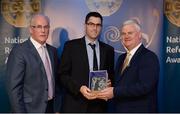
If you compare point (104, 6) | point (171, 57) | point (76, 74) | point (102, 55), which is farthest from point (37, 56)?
point (171, 57)

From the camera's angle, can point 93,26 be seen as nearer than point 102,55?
Yes

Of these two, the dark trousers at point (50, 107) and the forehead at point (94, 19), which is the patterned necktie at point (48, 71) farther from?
the forehead at point (94, 19)

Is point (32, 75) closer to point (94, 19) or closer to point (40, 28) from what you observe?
point (40, 28)

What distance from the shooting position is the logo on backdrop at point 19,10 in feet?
15.8

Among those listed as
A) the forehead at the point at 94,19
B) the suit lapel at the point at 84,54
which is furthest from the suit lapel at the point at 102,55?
the forehead at the point at 94,19

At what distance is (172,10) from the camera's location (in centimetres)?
491

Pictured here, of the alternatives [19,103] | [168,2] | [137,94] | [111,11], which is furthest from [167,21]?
[19,103]

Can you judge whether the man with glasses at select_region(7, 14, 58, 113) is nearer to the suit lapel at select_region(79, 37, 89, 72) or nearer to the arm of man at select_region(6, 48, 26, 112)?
the arm of man at select_region(6, 48, 26, 112)

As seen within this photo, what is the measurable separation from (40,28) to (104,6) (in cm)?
116

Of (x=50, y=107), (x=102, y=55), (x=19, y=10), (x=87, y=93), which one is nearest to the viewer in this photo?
(x=87, y=93)

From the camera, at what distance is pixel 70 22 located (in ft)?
16.2

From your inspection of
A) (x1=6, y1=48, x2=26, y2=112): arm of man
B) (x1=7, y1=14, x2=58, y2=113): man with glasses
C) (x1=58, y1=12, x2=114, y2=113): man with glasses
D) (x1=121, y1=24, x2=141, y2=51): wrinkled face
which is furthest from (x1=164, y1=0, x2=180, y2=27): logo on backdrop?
(x1=6, y1=48, x2=26, y2=112): arm of man

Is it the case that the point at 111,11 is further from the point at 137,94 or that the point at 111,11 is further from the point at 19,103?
the point at 19,103

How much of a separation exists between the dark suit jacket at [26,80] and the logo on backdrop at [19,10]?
2.80 feet
